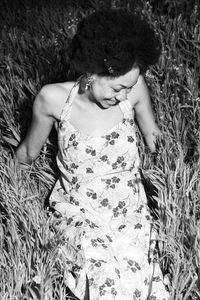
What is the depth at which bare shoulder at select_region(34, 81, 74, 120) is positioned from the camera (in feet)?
8.16

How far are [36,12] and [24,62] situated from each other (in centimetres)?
54

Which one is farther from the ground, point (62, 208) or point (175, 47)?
point (175, 47)

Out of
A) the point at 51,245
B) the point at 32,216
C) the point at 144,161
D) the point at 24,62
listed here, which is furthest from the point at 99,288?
the point at 24,62

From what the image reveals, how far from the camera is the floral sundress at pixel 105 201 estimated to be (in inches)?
91.4

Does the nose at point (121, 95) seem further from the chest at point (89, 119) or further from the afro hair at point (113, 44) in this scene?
the chest at point (89, 119)

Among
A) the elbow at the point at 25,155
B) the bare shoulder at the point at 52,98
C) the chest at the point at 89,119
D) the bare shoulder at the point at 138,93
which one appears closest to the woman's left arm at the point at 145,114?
the bare shoulder at the point at 138,93

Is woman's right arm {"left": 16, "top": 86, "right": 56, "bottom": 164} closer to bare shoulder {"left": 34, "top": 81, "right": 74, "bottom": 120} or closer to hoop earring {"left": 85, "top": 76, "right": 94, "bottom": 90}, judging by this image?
bare shoulder {"left": 34, "top": 81, "right": 74, "bottom": 120}

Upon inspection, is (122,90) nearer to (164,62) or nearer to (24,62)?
(164,62)

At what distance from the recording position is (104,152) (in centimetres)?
251

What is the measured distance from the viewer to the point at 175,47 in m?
3.17

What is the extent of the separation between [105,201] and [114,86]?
479 mm

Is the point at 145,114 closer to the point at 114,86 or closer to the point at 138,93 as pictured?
the point at 138,93

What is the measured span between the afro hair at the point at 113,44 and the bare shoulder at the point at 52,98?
0.64 ft

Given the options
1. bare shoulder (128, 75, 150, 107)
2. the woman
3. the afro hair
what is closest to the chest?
the woman
